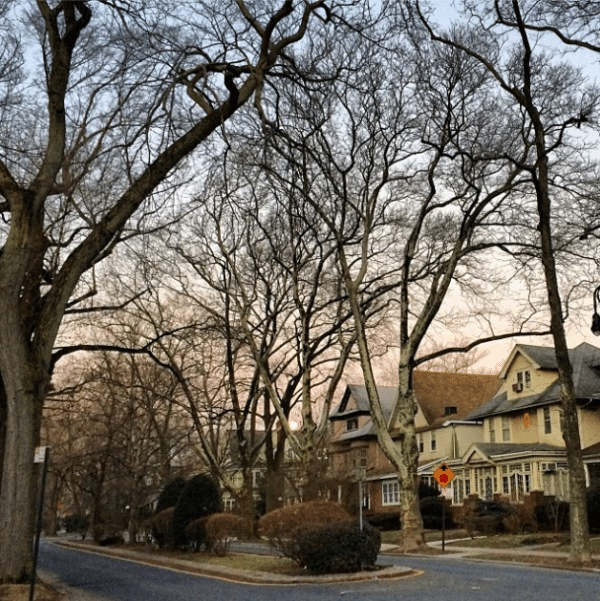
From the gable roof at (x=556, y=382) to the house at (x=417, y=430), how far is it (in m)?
3.98

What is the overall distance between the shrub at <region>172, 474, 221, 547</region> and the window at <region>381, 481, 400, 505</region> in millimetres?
26581

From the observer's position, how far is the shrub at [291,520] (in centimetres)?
1920

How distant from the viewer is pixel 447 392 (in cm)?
6006

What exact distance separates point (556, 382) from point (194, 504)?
78.6ft

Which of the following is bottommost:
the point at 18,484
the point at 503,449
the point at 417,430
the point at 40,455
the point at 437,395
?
the point at 18,484

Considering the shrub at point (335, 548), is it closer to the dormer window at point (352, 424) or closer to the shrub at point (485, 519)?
the shrub at point (485, 519)

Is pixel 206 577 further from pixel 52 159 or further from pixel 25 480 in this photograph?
pixel 52 159

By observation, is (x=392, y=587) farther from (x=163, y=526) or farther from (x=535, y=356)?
(x=535, y=356)

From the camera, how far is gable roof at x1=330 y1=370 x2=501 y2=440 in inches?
2281

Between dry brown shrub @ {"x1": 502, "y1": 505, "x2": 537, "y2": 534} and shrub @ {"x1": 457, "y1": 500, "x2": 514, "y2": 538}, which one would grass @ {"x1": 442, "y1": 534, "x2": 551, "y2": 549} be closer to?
dry brown shrub @ {"x1": 502, "y1": 505, "x2": 537, "y2": 534}

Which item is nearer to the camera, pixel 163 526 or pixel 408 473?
pixel 408 473

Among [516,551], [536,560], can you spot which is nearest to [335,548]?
[536,560]

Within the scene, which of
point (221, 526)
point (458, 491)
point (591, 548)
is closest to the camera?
point (221, 526)

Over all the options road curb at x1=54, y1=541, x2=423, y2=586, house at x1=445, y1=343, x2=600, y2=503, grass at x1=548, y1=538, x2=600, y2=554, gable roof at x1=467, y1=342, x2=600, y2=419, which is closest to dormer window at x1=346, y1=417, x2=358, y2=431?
house at x1=445, y1=343, x2=600, y2=503
